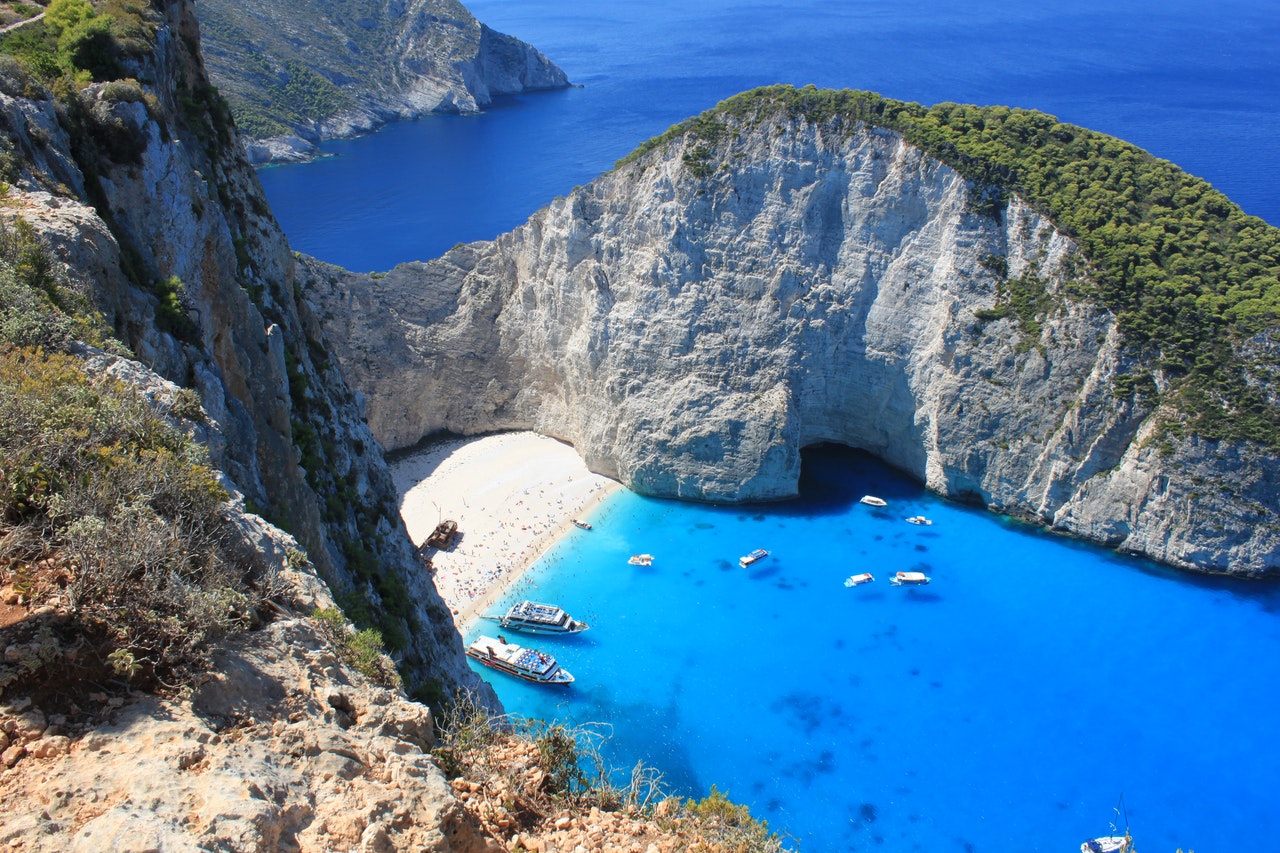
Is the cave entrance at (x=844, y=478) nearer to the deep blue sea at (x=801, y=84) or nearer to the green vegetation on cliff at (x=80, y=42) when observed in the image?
the green vegetation on cliff at (x=80, y=42)

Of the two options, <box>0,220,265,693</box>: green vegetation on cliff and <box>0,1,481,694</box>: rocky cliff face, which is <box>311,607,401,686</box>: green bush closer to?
<box>0,220,265,693</box>: green vegetation on cliff

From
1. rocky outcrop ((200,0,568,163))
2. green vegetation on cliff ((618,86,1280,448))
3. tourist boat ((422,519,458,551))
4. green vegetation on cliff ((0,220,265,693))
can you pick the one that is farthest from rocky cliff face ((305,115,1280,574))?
rocky outcrop ((200,0,568,163))

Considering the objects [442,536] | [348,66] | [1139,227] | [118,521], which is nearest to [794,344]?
[1139,227]

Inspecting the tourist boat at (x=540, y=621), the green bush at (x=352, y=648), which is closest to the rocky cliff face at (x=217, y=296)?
the green bush at (x=352, y=648)

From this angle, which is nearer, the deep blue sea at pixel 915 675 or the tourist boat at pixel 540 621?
the deep blue sea at pixel 915 675

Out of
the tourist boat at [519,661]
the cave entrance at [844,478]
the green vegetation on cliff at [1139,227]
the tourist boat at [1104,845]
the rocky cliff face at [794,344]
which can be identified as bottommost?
the tourist boat at [519,661]

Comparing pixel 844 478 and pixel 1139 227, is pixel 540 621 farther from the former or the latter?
pixel 1139 227
